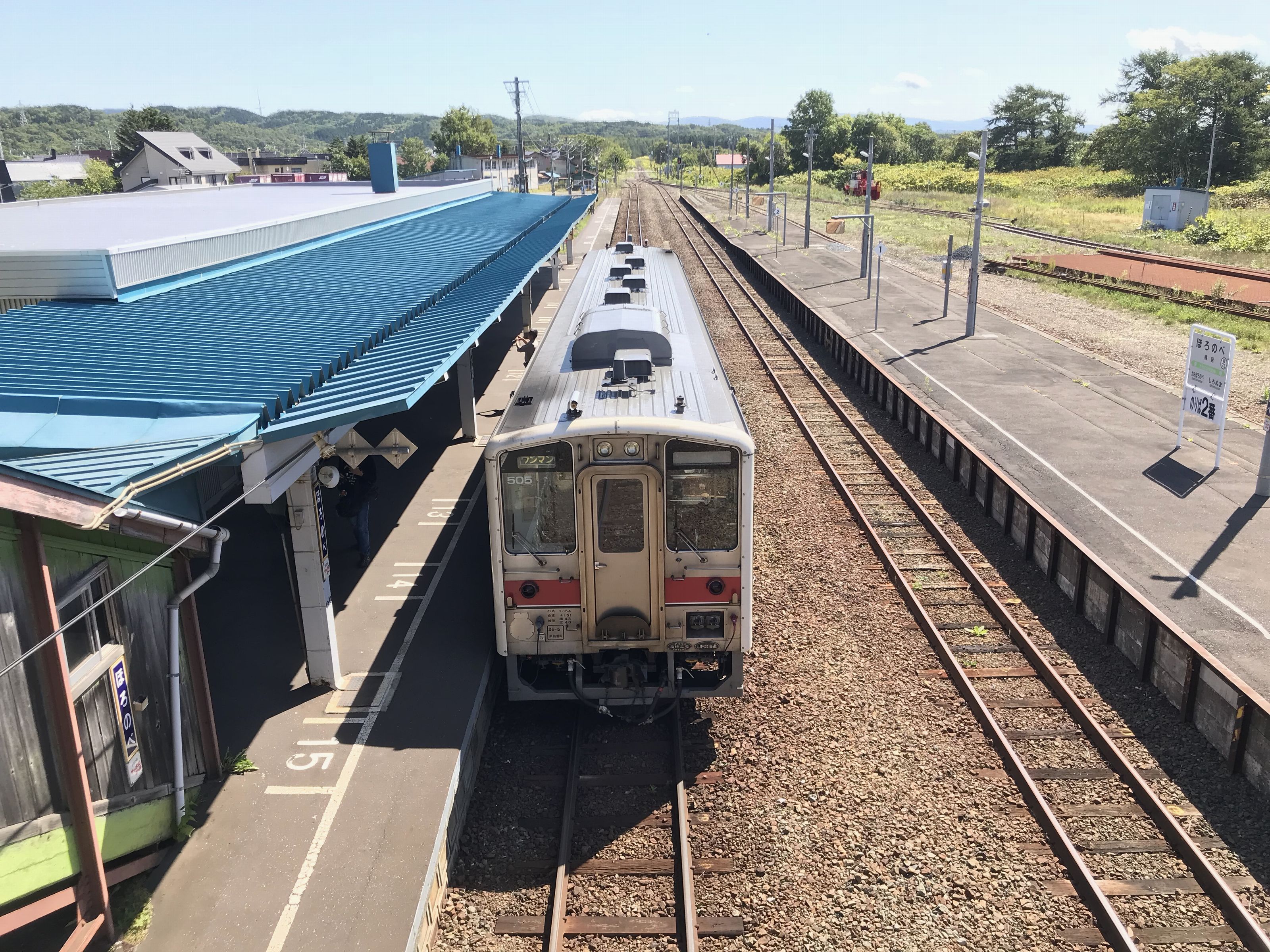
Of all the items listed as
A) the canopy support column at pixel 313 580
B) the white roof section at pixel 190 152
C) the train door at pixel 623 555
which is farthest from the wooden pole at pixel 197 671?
the white roof section at pixel 190 152

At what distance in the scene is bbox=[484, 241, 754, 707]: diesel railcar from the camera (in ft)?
26.4

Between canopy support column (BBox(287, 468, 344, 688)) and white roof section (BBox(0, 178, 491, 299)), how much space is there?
5.46 meters

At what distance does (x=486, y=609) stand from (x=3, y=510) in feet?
19.9

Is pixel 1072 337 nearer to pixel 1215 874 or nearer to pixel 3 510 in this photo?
pixel 1215 874

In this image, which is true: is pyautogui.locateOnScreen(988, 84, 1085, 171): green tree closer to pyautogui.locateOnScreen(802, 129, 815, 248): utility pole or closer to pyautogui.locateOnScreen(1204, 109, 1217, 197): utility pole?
pyautogui.locateOnScreen(1204, 109, 1217, 197): utility pole

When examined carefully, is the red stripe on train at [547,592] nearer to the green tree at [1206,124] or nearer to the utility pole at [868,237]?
the utility pole at [868,237]

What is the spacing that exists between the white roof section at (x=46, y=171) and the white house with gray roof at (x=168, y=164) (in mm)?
4185

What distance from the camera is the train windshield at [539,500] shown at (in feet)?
26.5

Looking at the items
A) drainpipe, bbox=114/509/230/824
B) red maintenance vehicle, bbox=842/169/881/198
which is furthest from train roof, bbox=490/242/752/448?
red maintenance vehicle, bbox=842/169/881/198

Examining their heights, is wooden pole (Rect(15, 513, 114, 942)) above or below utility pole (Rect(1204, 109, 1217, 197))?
below

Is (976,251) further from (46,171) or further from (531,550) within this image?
(46,171)

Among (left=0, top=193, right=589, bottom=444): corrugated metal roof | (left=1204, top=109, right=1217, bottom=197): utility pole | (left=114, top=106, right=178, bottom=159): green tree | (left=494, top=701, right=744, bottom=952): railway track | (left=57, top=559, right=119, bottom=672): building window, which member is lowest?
(left=494, top=701, right=744, bottom=952): railway track

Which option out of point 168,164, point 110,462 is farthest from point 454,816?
point 168,164

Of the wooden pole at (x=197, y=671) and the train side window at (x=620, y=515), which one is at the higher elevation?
the train side window at (x=620, y=515)
